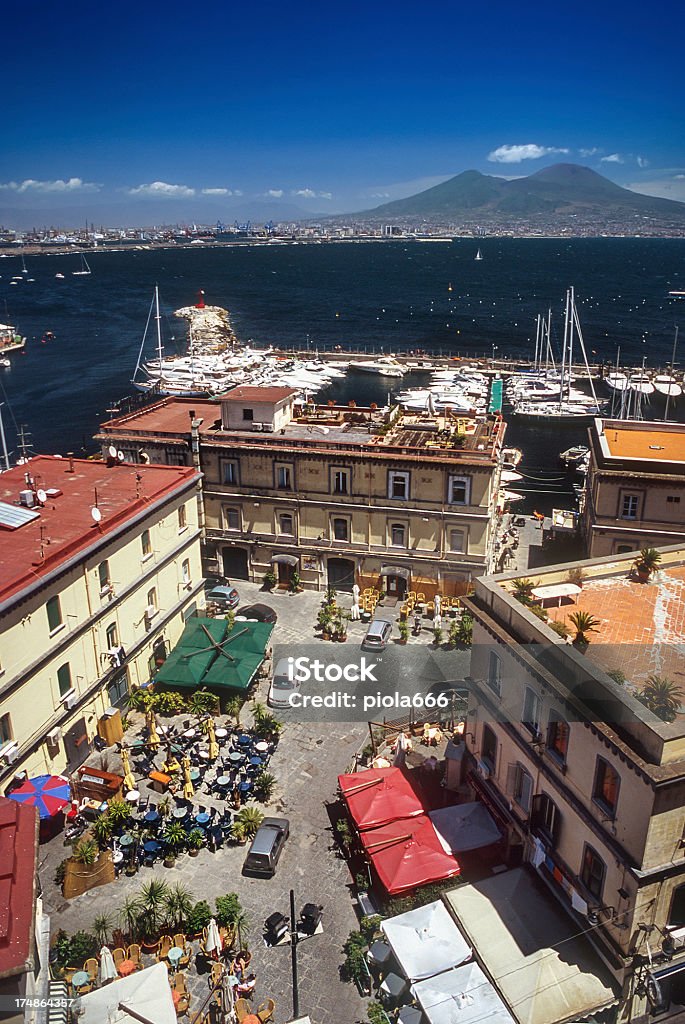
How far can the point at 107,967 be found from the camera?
893 inches

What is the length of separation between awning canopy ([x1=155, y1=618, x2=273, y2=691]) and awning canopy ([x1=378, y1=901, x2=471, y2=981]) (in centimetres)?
1537

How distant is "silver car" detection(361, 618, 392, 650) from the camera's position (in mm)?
43000

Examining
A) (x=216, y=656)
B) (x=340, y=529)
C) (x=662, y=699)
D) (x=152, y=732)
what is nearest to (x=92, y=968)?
(x=152, y=732)

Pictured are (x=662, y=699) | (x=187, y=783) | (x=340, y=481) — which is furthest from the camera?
(x=340, y=481)

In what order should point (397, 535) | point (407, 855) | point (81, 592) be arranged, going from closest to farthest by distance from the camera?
point (407, 855) → point (81, 592) → point (397, 535)

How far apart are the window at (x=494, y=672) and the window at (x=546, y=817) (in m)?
3.72

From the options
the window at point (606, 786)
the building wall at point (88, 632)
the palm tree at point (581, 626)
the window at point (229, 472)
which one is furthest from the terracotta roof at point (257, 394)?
the window at point (606, 786)

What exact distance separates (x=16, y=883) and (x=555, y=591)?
730 inches

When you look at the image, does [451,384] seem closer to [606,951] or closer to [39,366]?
[39,366]

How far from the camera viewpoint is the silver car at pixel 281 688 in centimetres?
3841

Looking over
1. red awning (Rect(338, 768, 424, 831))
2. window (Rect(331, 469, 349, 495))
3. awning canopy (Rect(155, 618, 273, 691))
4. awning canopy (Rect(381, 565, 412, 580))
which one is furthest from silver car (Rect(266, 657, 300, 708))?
window (Rect(331, 469, 349, 495))

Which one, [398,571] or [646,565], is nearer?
[646,565]

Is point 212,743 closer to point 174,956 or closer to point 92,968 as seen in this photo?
point 174,956

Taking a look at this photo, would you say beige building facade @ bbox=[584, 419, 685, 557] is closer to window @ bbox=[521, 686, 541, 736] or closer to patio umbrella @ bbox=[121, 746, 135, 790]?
window @ bbox=[521, 686, 541, 736]
